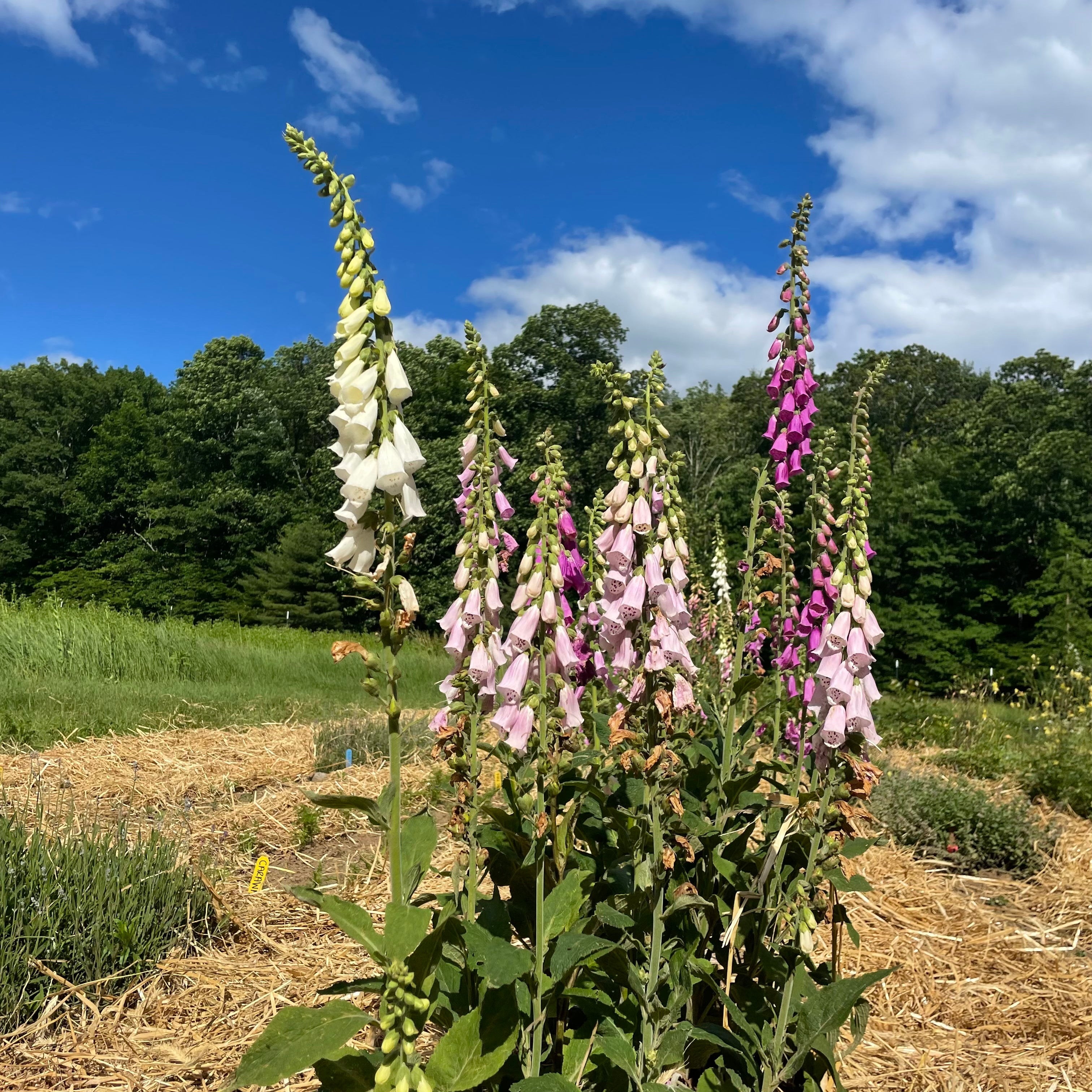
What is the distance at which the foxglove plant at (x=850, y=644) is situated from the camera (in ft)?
6.70

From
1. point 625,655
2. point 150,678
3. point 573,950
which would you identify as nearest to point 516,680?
point 625,655

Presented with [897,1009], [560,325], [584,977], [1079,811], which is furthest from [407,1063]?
[560,325]

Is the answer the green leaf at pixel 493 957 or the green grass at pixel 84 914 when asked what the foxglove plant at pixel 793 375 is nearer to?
the green leaf at pixel 493 957

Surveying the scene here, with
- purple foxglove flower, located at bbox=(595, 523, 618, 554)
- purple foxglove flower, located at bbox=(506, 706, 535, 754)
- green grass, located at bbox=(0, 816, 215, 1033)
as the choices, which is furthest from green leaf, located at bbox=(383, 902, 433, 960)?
green grass, located at bbox=(0, 816, 215, 1033)

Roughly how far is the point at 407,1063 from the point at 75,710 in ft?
27.2

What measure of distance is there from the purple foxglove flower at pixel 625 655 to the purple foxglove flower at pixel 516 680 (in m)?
0.28

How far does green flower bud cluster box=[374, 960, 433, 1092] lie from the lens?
4.19 feet

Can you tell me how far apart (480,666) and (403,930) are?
0.96 m

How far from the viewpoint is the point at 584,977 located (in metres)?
2.19

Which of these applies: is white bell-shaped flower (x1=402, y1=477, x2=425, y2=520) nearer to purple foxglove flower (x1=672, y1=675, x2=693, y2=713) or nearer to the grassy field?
purple foxglove flower (x1=672, y1=675, x2=693, y2=713)

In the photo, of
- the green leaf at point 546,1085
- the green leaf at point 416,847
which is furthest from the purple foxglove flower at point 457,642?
the green leaf at point 546,1085

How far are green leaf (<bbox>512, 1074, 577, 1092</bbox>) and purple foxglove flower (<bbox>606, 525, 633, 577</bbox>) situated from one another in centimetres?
117

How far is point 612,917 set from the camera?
1.97m

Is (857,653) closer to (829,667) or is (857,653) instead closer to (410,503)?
(829,667)
